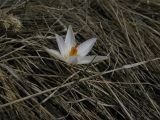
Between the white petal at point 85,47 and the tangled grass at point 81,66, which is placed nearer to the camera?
the tangled grass at point 81,66

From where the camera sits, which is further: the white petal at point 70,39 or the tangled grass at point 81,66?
the white petal at point 70,39

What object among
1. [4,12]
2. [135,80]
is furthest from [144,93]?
[4,12]

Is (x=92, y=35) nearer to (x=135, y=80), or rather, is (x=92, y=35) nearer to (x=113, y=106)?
(x=135, y=80)

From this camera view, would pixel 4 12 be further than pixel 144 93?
Yes

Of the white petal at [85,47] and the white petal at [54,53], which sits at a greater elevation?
the white petal at [54,53]

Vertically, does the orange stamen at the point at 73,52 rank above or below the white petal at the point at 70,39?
below
